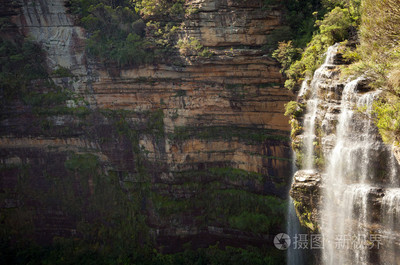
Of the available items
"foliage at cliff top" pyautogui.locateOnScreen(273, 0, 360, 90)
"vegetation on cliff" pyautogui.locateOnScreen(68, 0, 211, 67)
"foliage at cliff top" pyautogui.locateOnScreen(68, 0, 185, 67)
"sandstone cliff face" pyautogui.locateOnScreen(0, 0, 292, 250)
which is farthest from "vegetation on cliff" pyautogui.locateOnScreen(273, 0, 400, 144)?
"foliage at cliff top" pyautogui.locateOnScreen(68, 0, 185, 67)

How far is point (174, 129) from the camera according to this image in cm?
1545

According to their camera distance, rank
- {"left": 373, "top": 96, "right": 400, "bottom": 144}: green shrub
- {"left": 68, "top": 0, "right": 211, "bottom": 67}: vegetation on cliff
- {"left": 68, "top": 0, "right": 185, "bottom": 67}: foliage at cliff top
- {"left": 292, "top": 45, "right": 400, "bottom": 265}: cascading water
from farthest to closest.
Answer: {"left": 68, "top": 0, "right": 185, "bottom": 67}: foliage at cliff top → {"left": 68, "top": 0, "right": 211, "bottom": 67}: vegetation on cliff → {"left": 292, "top": 45, "right": 400, "bottom": 265}: cascading water → {"left": 373, "top": 96, "right": 400, "bottom": 144}: green shrub

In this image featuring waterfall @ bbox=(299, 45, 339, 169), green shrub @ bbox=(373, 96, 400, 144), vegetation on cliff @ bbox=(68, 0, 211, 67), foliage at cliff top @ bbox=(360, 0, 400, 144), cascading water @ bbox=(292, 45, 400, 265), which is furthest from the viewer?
vegetation on cliff @ bbox=(68, 0, 211, 67)

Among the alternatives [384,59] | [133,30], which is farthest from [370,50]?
[133,30]

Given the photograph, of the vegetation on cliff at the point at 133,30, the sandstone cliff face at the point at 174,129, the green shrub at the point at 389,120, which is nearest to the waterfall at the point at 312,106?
the green shrub at the point at 389,120

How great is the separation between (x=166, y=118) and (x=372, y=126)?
1005 cm

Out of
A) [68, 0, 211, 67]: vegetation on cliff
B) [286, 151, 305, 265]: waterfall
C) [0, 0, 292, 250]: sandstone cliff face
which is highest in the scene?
[68, 0, 211, 67]: vegetation on cliff

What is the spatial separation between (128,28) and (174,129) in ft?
18.9

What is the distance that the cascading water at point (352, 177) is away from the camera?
693cm

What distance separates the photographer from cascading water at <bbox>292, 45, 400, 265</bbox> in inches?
273

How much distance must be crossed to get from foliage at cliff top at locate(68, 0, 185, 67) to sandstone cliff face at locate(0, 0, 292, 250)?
24.0 inches

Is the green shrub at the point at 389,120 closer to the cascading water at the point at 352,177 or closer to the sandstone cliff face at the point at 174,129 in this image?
the cascading water at the point at 352,177

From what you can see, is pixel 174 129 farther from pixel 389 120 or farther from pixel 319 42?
pixel 389 120

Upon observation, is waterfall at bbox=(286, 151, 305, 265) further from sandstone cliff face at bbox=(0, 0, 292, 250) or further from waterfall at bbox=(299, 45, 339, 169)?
waterfall at bbox=(299, 45, 339, 169)
